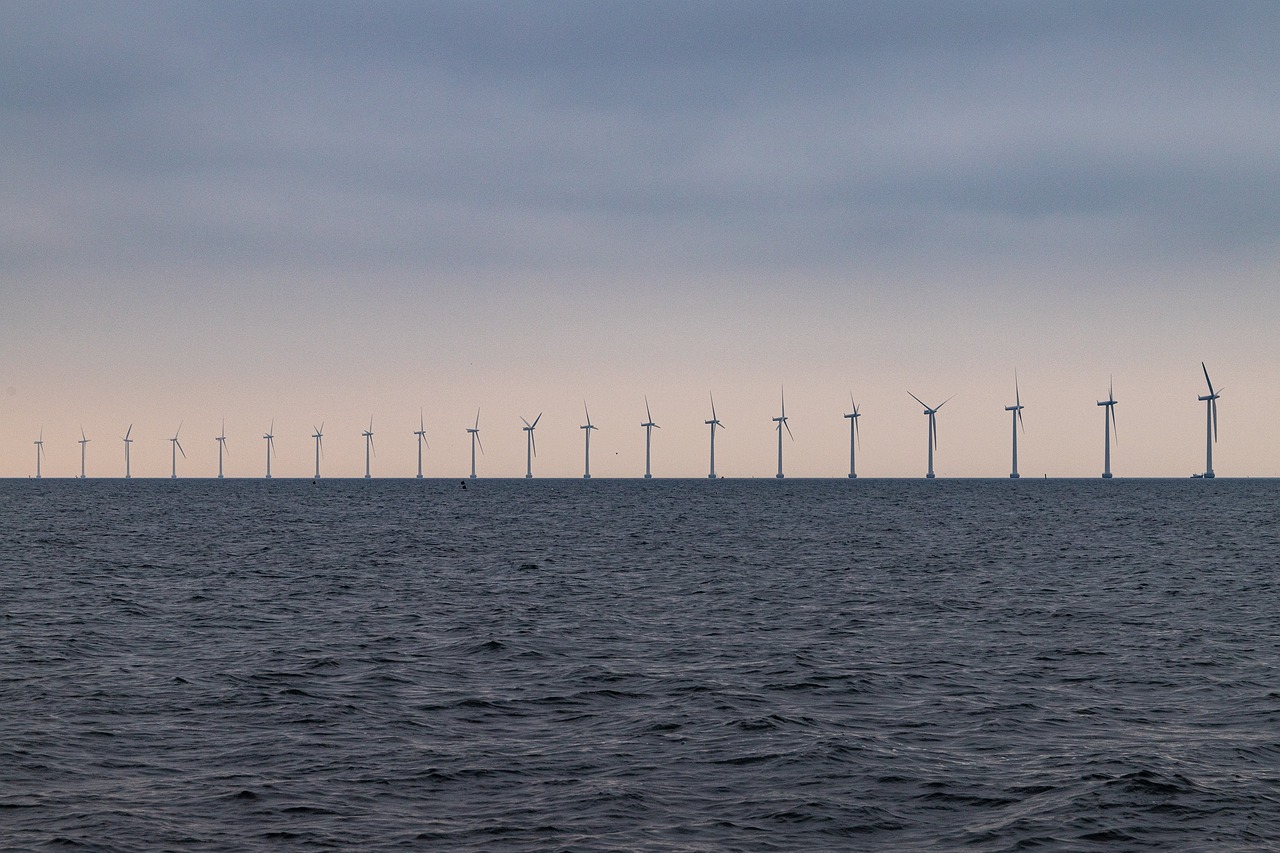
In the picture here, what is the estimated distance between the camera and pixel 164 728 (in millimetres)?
28438

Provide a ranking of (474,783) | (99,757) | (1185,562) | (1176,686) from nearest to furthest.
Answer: (474,783), (99,757), (1176,686), (1185,562)

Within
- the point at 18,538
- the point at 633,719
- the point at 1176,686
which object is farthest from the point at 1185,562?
the point at 18,538

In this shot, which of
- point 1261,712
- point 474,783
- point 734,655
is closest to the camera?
point 474,783

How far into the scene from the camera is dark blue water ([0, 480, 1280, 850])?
21.7 meters

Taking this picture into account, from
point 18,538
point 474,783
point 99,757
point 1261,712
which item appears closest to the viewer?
point 474,783

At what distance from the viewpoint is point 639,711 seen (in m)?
30.7

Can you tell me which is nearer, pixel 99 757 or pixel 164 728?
pixel 99 757

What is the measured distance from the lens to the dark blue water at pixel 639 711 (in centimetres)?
2169

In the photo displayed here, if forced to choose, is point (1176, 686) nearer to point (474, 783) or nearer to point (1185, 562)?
point (474, 783)

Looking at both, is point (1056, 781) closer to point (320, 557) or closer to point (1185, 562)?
point (1185, 562)

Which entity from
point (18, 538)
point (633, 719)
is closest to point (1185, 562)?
point (633, 719)

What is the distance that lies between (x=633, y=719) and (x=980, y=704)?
9044mm

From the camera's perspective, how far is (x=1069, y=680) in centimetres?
3522

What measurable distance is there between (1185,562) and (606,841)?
7044 cm
